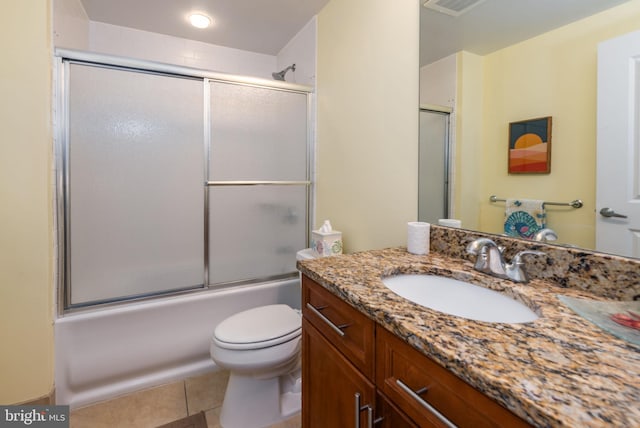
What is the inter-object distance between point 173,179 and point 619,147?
1894 mm

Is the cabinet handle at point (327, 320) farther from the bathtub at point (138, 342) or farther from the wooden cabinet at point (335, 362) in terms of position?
the bathtub at point (138, 342)

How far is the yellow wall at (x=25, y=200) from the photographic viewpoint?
1.28m

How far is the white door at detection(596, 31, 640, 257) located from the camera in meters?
0.71

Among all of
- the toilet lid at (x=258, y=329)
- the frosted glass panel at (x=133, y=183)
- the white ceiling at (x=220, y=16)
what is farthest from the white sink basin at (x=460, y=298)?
the white ceiling at (x=220, y=16)

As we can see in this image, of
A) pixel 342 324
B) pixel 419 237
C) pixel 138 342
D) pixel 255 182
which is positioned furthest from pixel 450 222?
pixel 138 342

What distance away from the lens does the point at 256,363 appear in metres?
1.33

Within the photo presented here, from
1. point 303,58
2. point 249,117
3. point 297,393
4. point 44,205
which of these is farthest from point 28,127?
point 297,393

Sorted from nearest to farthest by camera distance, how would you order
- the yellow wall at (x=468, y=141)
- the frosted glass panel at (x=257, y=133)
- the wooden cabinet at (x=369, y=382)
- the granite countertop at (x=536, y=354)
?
1. the granite countertop at (x=536, y=354)
2. the wooden cabinet at (x=369, y=382)
3. the yellow wall at (x=468, y=141)
4. the frosted glass panel at (x=257, y=133)

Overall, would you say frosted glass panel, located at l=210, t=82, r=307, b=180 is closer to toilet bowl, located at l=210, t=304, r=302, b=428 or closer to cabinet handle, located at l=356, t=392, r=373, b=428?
toilet bowl, located at l=210, t=304, r=302, b=428

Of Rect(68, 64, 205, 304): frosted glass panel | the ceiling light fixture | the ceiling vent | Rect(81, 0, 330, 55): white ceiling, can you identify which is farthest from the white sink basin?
the ceiling light fixture

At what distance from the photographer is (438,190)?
4.14 ft

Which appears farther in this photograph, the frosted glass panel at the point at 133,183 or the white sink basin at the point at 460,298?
the frosted glass panel at the point at 133,183

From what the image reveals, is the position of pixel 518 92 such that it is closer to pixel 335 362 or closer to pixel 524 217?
pixel 524 217

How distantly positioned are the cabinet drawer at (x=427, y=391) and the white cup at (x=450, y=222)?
67cm
